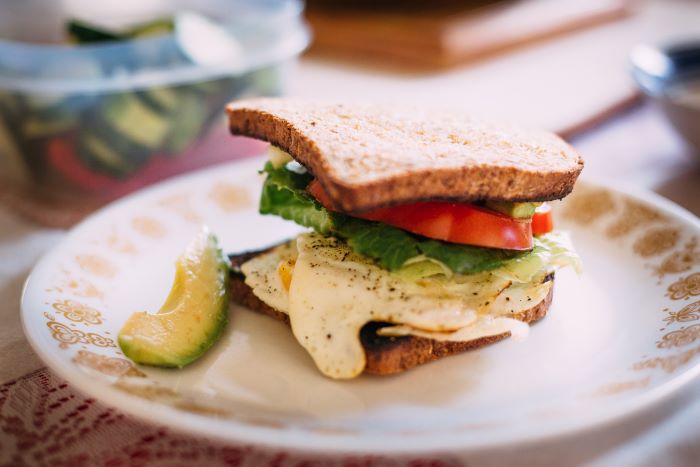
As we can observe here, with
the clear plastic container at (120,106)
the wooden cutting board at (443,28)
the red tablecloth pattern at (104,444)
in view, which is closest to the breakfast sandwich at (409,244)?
the red tablecloth pattern at (104,444)

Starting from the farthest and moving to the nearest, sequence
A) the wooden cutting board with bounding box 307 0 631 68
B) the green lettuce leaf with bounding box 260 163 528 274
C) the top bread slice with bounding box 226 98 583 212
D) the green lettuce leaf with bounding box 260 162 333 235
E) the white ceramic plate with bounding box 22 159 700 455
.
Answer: the wooden cutting board with bounding box 307 0 631 68 < the green lettuce leaf with bounding box 260 162 333 235 < the green lettuce leaf with bounding box 260 163 528 274 < the top bread slice with bounding box 226 98 583 212 < the white ceramic plate with bounding box 22 159 700 455

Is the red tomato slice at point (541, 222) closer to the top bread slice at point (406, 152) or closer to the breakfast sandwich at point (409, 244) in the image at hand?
the breakfast sandwich at point (409, 244)

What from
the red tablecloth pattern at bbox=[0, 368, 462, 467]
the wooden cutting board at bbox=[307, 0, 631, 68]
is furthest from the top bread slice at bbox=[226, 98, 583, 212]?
the wooden cutting board at bbox=[307, 0, 631, 68]

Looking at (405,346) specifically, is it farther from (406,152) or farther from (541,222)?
(541,222)

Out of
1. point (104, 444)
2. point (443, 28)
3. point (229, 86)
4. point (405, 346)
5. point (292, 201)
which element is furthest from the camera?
point (443, 28)

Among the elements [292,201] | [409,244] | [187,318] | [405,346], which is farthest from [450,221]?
[187,318]

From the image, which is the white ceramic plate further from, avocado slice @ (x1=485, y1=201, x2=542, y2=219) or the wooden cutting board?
the wooden cutting board

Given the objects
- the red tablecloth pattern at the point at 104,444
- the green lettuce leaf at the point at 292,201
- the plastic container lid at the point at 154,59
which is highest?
the plastic container lid at the point at 154,59
